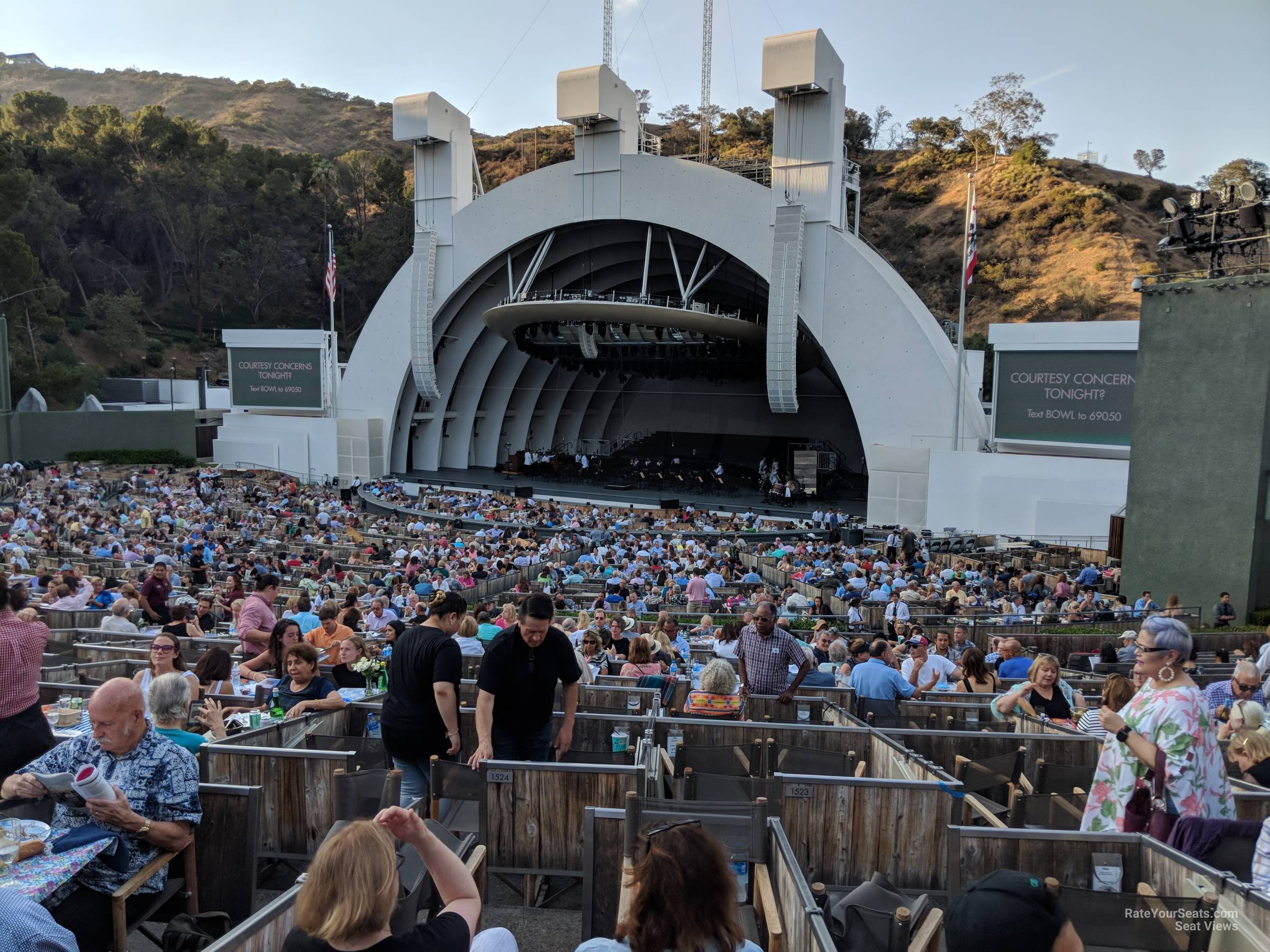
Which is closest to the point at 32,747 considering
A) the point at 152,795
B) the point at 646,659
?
the point at 152,795

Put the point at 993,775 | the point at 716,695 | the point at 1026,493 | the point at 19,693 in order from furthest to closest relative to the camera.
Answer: the point at 1026,493 → the point at 716,695 → the point at 993,775 → the point at 19,693

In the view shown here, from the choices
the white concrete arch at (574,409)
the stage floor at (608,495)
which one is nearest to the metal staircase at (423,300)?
the stage floor at (608,495)

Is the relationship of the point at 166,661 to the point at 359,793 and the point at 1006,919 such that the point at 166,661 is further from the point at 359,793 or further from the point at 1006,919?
the point at 1006,919

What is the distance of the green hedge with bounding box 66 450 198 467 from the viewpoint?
37.7 m

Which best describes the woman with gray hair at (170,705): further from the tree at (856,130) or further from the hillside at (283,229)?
the tree at (856,130)

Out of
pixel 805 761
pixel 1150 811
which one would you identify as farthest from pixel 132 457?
pixel 1150 811

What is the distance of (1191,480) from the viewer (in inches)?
625

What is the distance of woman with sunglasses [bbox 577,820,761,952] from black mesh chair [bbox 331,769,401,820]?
7.01 feet

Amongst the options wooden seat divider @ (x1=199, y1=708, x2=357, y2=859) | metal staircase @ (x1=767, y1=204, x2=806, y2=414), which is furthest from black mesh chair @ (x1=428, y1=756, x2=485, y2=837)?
metal staircase @ (x1=767, y1=204, x2=806, y2=414)

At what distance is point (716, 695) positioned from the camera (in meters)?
5.98

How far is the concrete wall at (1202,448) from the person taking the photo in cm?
1508

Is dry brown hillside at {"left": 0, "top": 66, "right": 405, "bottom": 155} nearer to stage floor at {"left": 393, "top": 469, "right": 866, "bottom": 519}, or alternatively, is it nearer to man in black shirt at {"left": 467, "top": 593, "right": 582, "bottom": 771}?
stage floor at {"left": 393, "top": 469, "right": 866, "bottom": 519}

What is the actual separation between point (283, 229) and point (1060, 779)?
69.8 meters

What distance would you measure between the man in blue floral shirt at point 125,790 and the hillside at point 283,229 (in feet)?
172
